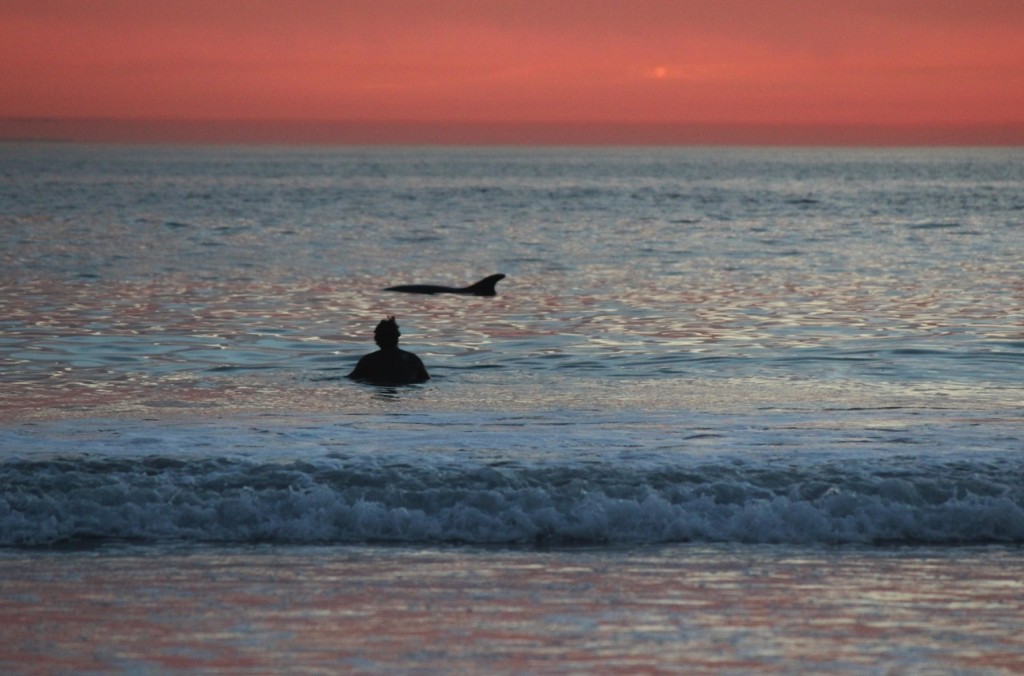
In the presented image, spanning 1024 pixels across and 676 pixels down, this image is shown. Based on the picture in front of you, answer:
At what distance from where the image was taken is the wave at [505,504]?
10.2 metres

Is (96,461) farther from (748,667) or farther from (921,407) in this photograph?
(921,407)

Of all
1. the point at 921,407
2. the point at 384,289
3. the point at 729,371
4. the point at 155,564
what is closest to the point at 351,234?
the point at 384,289

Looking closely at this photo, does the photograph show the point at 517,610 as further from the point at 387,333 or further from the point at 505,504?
the point at 387,333

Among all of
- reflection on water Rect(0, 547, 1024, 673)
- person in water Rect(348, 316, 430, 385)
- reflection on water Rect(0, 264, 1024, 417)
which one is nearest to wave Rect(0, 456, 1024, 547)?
reflection on water Rect(0, 547, 1024, 673)

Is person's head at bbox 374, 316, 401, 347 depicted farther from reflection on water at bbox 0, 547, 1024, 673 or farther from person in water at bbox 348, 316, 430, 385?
reflection on water at bbox 0, 547, 1024, 673

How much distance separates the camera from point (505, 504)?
1061cm

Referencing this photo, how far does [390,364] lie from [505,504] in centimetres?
650

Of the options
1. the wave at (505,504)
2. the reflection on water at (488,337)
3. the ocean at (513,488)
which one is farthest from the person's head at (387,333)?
the wave at (505,504)

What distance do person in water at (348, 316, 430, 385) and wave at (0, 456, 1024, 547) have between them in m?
5.33

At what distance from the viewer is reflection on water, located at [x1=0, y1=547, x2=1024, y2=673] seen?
727 centimetres

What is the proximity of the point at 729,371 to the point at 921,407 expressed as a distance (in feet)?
12.8

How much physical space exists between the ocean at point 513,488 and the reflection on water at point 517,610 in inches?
1.1

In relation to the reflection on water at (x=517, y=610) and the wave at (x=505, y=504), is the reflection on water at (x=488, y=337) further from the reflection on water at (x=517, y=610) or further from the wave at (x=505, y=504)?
the reflection on water at (x=517, y=610)

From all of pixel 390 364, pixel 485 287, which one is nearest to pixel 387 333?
pixel 390 364
